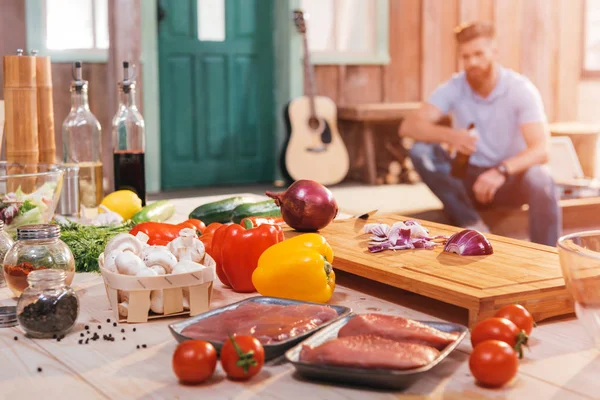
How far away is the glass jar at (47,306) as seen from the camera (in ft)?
3.82

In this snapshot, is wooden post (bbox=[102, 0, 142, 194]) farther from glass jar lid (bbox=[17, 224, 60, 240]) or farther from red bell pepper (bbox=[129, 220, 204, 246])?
glass jar lid (bbox=[17, 224, 60, 240])

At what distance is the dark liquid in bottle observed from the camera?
2242 millimetres

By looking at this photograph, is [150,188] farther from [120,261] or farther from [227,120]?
[120,261]

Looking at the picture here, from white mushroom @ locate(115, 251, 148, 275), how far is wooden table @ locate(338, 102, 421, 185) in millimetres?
5630

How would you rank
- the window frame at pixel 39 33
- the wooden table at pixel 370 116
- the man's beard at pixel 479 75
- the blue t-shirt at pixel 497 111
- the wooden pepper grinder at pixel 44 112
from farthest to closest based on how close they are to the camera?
1. the wooden table at pixel 370 116
2. the window frame at pixel 39 33
3. the man's beard at pixel 479 75
4. the blue t-shirt at pixel 497 111
5. the wooden pepper grinder at pixel 44 112

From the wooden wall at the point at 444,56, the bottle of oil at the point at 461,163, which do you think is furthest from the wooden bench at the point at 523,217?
the wooden wall at the point at 444,56

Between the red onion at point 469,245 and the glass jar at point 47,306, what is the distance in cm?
67

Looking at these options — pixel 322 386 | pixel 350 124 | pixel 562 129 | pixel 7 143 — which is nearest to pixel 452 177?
pixel 562 129

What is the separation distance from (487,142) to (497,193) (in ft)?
1.39

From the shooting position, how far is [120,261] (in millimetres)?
1268

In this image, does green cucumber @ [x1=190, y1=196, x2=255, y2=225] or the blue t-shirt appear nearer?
green cucumber @ [x1=190, y1=196, x2=255, y2=225]

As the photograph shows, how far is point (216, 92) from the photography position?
6.65m

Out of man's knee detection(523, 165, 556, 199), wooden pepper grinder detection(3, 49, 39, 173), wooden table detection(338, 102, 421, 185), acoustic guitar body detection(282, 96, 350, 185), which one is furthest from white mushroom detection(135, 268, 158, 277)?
wooden table detection(338, 102, 421, 185)

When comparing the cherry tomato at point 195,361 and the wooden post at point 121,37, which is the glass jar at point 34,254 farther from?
the wooden post at point 121,37
